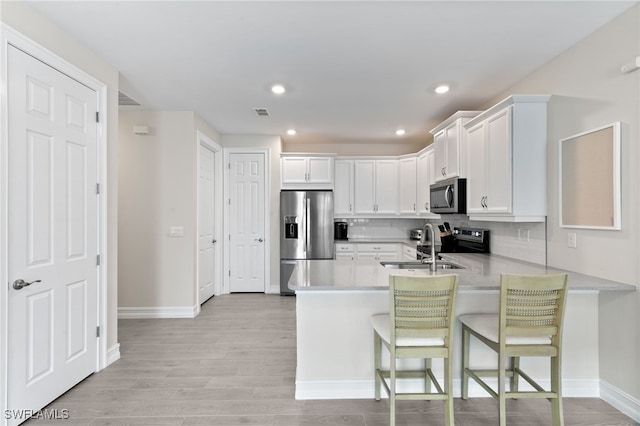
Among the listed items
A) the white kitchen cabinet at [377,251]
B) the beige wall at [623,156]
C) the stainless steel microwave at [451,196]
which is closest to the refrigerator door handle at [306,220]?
the white kitchen cabinet at [377,251]

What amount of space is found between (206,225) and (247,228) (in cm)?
73

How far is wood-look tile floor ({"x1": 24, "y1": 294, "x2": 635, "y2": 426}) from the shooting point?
2117 mm

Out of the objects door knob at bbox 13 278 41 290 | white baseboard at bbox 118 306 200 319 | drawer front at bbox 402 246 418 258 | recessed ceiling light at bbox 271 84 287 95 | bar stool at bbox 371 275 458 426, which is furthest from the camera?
drawer front at bbox 402 246 418 258

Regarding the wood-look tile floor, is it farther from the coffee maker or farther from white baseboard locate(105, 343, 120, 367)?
the coffee maker

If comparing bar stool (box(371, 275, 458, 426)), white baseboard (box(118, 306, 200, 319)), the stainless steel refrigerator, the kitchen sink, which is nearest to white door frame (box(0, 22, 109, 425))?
white baseboard (box(118, 306, 200, 319))

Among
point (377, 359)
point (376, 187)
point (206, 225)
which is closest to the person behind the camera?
point (377, 359)

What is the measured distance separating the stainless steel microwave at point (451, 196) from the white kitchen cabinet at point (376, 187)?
1512mm

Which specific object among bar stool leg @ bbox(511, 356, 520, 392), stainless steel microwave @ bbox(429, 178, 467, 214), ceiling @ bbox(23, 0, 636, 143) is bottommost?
bar stool leg @ bbox(511, 356, 520, 392)

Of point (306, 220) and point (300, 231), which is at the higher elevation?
point (306, 220)

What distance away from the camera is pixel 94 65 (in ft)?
8.77

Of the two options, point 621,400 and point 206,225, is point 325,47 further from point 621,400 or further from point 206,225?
point 206,225

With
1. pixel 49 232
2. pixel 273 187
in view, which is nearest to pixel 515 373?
pixel 49 232

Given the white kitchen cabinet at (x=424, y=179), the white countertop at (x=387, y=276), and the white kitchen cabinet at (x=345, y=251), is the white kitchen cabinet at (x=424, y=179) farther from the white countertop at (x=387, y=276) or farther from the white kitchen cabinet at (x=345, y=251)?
the white countertop at (x=387, y=276)

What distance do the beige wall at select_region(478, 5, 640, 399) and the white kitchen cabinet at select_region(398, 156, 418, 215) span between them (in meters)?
2.76
